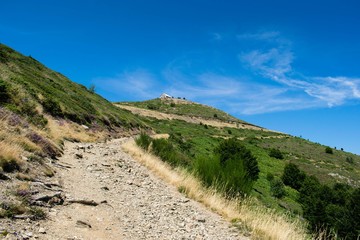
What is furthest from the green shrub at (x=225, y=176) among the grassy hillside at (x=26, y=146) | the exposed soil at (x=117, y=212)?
the grassy hillside at (x=26, y=146)

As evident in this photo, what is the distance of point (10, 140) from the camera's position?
8570 mm

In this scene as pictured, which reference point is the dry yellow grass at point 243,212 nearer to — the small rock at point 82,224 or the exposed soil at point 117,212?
the exposed soil at point 117,212

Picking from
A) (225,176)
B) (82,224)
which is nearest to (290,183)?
(225,176)

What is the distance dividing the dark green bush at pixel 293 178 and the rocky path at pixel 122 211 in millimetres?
30272

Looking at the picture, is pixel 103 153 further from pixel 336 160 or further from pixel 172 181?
pixel 336 160

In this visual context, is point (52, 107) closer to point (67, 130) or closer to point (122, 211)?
point (67, 130)

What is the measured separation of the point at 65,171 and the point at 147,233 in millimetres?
4587

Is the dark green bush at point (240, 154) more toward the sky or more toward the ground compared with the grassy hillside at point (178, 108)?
more toward the ground

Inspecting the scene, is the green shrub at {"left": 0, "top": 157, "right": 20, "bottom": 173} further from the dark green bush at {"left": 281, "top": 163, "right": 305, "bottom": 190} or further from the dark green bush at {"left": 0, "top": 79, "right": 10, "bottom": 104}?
the dark green bush at {"left": 281, "top": 163, "right": 305, "bottom": 190}

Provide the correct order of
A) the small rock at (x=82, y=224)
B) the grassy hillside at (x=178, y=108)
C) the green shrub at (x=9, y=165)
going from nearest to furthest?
the small rock at (x=82, y=224) < the green shrub at (x=9, y=165) < the grassy hillside at (x=178, y=108)

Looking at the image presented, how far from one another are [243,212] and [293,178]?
106ft

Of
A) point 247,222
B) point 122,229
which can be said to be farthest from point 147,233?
point 247,222

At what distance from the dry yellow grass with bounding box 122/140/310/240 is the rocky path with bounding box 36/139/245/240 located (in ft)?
1.37

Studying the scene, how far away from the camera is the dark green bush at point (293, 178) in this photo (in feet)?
124
